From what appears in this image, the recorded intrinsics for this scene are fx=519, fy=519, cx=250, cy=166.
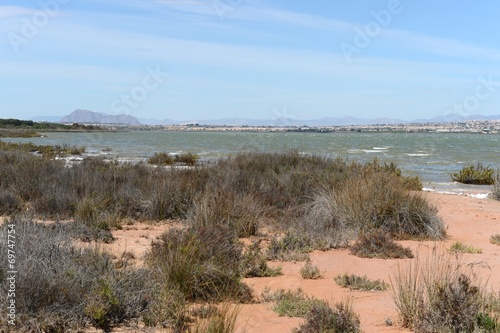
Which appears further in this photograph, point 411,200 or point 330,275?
point 411,200

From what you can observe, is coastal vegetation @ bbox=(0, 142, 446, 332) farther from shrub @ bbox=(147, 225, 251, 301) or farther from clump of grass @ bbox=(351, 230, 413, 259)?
clump of grass @ bbox=(351, 230, 413, 259)

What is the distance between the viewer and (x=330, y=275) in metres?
7.90

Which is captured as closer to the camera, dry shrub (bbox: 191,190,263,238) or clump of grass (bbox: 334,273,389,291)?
clump of grass (bbox: 334,273,389,291)

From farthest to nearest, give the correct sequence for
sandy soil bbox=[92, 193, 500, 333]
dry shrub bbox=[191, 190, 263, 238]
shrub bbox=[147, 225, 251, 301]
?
dry shrub bbox=[191, 190, 263, 238] → shrub bbox=[147, 225, 251, 301] → sandy soil bbox=[92, 193, 500, 333]

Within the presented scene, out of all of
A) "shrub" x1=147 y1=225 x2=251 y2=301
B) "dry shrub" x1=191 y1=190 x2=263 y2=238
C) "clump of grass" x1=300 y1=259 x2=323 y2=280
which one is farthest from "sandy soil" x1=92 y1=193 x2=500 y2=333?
"dry shrub" x1=191 y1=190 x2=263 y2=238

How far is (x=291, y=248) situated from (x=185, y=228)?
2.06 meters

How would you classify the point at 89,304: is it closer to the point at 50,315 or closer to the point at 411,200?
the point at 50,315

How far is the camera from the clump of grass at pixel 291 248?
8742mm

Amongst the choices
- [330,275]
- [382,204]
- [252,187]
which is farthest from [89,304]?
[252,187]

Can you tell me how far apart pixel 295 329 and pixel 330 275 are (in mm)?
2661

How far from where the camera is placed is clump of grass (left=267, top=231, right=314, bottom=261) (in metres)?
8.74

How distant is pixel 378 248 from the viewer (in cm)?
910

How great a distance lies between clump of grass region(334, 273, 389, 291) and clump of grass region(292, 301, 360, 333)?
5.60 feet

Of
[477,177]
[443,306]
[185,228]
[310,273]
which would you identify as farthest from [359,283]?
[477,177]
